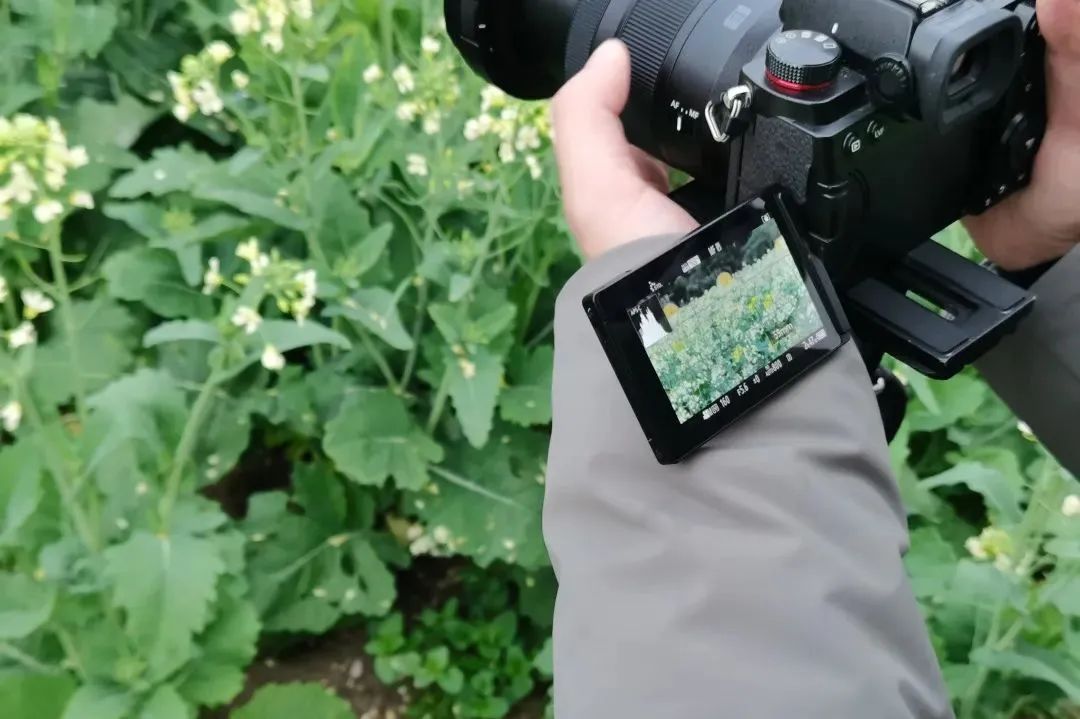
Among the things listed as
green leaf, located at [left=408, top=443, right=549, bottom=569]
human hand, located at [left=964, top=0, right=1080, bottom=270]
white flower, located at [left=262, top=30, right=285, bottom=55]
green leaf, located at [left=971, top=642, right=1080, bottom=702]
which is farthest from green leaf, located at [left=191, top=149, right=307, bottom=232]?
green leaf, located at [left=971, top=642, right=1080, bottom=702]

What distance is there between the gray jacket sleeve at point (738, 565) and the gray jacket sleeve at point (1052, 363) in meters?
0.24

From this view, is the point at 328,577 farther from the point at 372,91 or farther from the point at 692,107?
the point at 692,107

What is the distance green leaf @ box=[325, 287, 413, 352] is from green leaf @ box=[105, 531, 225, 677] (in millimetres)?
247

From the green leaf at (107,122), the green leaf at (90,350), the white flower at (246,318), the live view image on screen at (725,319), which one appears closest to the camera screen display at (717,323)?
the live view image on screen at (725,319)

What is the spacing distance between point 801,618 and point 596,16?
1.49 feet

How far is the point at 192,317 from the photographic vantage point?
1046mm

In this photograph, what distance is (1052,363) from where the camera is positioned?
687 millimetres

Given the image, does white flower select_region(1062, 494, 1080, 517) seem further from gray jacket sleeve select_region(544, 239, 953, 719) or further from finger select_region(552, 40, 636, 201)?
finger select_region(552, 40, 636, 201)

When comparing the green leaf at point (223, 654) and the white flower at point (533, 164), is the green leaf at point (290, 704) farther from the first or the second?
the white flower at point (533, 164)

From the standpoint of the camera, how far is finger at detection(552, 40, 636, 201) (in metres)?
0.62

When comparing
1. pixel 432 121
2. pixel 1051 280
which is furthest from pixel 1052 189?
pixel 432 121

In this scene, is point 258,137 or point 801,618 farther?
point 258,137

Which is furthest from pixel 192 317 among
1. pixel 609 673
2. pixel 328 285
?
pixel 609 673

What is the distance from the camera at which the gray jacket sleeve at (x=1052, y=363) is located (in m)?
0.68
